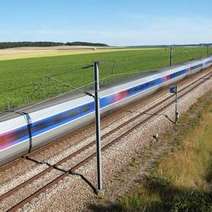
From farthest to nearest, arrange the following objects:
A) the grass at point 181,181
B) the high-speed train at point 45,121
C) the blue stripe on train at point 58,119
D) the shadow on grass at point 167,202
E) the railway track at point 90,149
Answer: the blue stripe on train at point 58,119
the high-speed train at point 45,121
the railway track at point 90,149
the grass at point 181,181
the shadow on grass at point 167,202

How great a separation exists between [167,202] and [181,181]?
2325mm

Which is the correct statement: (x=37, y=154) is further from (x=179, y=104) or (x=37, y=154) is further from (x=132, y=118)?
(x=179, y=104)

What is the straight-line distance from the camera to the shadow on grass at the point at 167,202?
12312mm

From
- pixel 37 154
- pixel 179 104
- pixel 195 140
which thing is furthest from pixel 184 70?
pixel 37 154

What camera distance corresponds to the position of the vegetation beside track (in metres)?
13.0

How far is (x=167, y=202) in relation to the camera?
1345 cm

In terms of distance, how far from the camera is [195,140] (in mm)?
21453

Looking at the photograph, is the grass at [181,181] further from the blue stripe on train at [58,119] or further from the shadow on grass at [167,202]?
the blue stripe on train at [58,119]

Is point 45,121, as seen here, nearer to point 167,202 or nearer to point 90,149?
point 90,149

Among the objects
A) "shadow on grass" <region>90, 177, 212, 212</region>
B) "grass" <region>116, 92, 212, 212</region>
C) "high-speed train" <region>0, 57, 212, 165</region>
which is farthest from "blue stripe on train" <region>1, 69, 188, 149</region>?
"shadow on grass" <region>90, 177, 212, 212</region>

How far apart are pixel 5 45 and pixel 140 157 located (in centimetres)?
19108

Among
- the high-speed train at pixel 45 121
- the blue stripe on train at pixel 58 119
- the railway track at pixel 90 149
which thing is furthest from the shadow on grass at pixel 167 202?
the blue stripe on train at pixel 58 119

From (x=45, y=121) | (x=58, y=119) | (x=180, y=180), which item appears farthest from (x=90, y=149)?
(x=180, y=180)

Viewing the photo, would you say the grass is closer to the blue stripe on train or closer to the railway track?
the railway track
